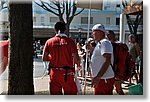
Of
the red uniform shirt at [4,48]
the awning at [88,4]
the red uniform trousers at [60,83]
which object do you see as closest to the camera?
the red uniform trousers at [60,83]

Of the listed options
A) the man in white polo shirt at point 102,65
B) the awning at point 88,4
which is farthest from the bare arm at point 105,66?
the awning at point 88,4

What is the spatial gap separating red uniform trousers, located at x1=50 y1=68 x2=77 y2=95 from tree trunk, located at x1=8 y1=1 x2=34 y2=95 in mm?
343

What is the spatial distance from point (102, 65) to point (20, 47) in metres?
1.19

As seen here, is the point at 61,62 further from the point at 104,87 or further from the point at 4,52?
the point at 4,52

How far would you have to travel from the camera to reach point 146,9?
420 centimetres

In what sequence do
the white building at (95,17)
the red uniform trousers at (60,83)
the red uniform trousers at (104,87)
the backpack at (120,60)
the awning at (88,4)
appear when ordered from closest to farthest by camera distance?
the red uniform trousers at (104,87), the red uniform trousers at (60,83), the backpack at (120,60), the awning at (88,4), the white building at (95,17)

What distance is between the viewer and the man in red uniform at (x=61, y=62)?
4609 millimetres

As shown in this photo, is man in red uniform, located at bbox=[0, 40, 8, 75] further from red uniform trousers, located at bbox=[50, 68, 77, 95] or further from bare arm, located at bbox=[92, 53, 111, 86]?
bare arm, located at bbox=[92, 53, 111, 86]

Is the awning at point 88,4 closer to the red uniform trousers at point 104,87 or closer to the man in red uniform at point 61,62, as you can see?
the man in red uniform at point 61,62

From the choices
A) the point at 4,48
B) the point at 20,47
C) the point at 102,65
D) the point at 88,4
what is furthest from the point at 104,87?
the point at 88,4

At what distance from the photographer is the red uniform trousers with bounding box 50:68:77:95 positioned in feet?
15.1

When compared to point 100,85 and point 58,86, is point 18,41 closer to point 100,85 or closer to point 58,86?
point 58,86

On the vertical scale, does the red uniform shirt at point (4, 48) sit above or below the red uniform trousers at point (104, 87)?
above

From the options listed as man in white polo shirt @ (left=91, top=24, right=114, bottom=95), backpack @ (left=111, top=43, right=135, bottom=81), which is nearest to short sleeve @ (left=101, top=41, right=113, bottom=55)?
man in white polo shirt @ (left=91, top=24, right=114, bottom=95)
